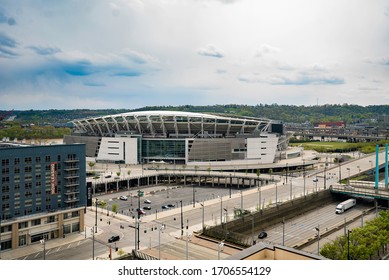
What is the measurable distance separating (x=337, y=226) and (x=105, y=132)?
32817 mm

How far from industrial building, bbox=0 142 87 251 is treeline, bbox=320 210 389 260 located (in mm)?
11494

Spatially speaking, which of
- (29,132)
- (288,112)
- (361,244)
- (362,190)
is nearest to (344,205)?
(362,190)

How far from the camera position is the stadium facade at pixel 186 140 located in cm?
4138

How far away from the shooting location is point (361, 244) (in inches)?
566

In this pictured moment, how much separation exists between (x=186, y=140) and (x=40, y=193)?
24773 mm

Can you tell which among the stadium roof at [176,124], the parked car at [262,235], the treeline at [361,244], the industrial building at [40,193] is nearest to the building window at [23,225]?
the industrial building at [40,193]

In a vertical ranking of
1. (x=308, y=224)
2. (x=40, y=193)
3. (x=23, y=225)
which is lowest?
(x=308, y=224)

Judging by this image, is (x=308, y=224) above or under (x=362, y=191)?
under

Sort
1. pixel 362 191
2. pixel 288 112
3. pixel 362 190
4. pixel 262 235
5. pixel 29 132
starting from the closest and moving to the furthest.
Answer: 1. pixel 262 235
2. pixel 362 191
3. pixel 362 190
4. pixel 29 132
5. pixel 288 112

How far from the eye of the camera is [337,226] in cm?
2100

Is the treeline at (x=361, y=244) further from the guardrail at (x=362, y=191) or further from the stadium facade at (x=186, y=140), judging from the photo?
the stadium facade at (x=186, y=140)

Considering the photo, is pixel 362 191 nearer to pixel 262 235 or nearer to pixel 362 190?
pixel 362 190

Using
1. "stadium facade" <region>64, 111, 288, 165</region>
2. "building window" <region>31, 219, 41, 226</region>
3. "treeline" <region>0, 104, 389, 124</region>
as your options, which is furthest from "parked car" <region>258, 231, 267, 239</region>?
"treeline" <region>0, 104, 389, 124</region>
